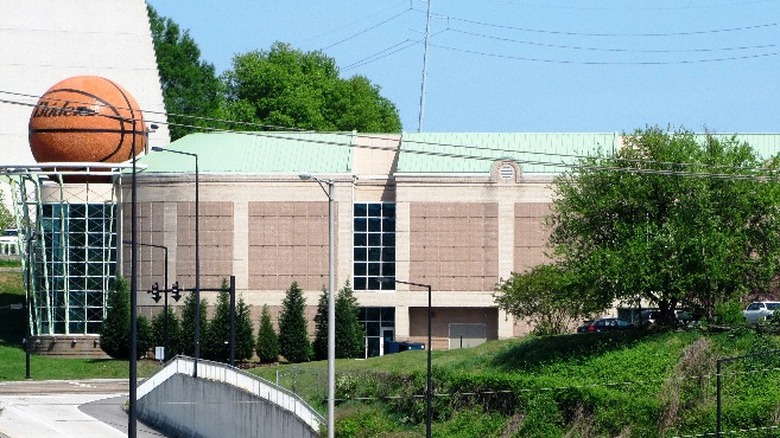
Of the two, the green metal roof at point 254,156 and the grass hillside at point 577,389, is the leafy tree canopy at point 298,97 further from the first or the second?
the grass hillside at point 577,389

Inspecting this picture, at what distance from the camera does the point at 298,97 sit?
5285 inches

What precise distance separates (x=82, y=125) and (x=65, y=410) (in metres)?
21.8

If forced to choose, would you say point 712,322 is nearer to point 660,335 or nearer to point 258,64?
point 660,335

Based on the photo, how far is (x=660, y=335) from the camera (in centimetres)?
6438

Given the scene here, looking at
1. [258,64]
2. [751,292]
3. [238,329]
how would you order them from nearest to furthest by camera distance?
[751,292] → [238,329] → [258,64]

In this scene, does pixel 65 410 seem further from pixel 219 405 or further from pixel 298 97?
pixel 298 97

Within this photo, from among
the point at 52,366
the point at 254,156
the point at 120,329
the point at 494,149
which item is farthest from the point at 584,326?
the point at 52,366

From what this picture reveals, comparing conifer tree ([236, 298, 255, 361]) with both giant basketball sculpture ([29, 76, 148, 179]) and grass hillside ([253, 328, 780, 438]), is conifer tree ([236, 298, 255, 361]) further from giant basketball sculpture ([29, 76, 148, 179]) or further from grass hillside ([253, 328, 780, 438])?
grass hillside ([253, 328, 780, 438])

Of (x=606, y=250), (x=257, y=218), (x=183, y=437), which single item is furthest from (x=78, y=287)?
(x=606, y=250)

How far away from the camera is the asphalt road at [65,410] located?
7088cm

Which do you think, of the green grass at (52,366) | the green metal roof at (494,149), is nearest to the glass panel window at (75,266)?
the green grass at (52,366)

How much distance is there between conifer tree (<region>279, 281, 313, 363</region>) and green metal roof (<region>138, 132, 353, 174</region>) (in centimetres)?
785

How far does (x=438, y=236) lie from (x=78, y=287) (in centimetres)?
1985

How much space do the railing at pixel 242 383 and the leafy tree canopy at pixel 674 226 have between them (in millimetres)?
11408
